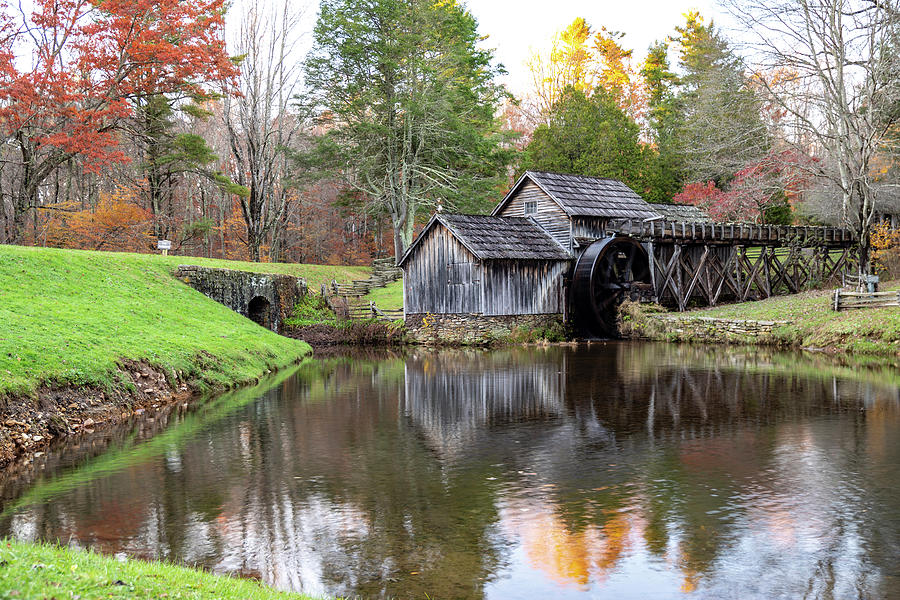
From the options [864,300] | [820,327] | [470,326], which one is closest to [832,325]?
[820,327]

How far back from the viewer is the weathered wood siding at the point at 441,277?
30.5m

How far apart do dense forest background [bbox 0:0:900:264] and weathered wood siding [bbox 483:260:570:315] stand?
8.36 meters

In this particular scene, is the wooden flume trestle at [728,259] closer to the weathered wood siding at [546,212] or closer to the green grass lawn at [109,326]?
the weathered wood siding at [546,212]

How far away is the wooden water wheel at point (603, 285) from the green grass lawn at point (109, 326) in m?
11.2

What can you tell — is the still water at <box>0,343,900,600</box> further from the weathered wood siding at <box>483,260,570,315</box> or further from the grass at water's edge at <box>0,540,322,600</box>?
the weathered wood siding at <box>483,260,570,315</box>

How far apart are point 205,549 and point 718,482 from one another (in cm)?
579

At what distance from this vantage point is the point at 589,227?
33156mm

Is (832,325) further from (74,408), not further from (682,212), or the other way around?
(74,408)

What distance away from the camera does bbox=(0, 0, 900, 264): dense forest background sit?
28.3 metres

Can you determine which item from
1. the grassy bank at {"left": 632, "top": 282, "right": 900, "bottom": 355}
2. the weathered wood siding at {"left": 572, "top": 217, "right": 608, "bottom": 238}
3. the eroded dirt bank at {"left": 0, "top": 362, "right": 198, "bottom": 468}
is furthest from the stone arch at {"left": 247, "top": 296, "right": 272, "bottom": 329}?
the eroded dirt bank at {"left": 0, "top": 362, "right": 198, "bottom": 468}

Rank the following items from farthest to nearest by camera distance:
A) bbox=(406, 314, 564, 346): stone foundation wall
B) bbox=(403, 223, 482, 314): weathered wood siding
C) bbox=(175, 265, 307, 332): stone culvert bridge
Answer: bbox=(403, 223, 482, 314): weathered wood siding < bbox=(406, 314, 564, 346): stone foundation wall < bbox=(175, 265, 307, 332): stone culvert bridge

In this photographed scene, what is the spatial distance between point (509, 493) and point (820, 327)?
1890 cm

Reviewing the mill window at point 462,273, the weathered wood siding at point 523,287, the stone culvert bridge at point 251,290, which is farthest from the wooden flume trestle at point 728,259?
the stone culvert bridge at point 251,290

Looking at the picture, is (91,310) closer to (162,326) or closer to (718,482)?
(162,326)
